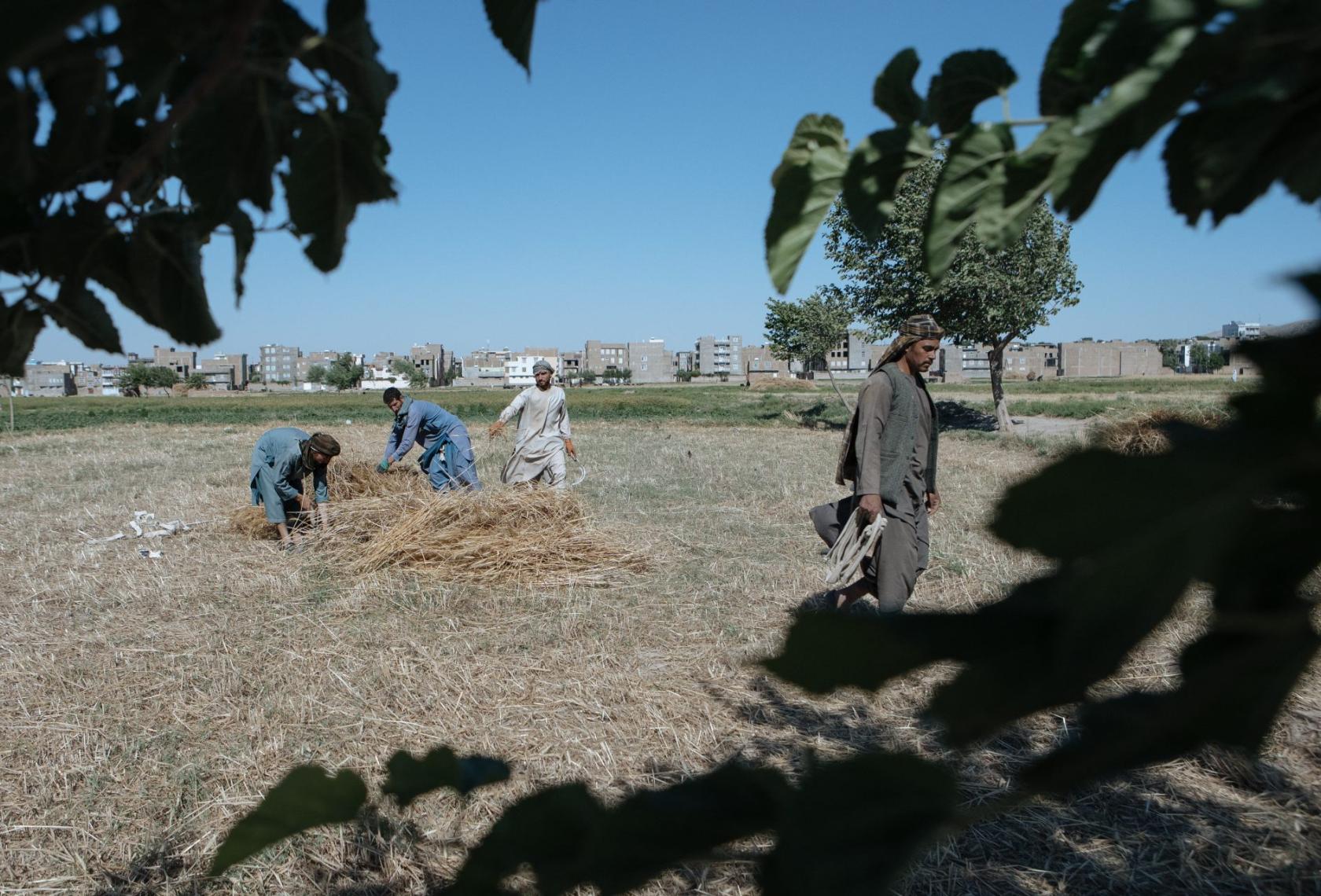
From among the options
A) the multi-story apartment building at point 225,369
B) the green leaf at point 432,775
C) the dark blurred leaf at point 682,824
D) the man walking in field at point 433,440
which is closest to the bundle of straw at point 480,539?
the man walking in field at point 433,440

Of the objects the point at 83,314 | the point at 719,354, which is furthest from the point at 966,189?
the point at 719,354

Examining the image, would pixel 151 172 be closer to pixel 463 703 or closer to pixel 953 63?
pixel 953 63

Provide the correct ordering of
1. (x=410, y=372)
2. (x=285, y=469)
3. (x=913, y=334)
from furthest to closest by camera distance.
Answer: (x=410, y=372)
(x=285, y=469)
(x=913, y=334)

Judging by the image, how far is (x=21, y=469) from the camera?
14.8 m

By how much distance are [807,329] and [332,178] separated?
32130 millimetres

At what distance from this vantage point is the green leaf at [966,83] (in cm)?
66

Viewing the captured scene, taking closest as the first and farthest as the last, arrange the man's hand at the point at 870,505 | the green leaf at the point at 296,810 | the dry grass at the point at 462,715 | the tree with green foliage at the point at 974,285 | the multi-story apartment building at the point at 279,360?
the green leaf at the point at 296,810, the dry grass at the point at 462,715, the man's hand at the point at 870,505, the tree with green foliage at the point at 974,285, the multi-story apartment building at the point at 279,360

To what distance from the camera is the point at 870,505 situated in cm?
425

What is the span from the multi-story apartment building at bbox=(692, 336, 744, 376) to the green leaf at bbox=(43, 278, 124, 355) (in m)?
158

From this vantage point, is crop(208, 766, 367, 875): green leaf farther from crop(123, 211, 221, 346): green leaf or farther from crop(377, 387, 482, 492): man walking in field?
crop(377, 387, 482, 492): man walking in field

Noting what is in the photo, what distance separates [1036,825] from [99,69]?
3.32m

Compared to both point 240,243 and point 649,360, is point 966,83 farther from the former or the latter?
point 649,360

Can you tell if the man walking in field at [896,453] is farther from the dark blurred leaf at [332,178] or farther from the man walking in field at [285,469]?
the man walking in field at [285,469]

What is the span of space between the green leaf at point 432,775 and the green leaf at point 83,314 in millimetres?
428
